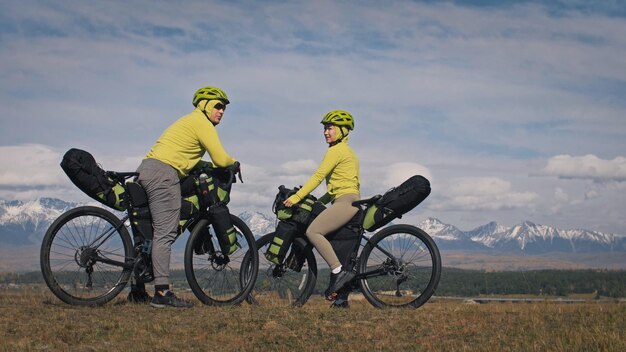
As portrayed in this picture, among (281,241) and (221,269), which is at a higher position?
(281,241)

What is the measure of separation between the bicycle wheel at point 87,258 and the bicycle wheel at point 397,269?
13.6 ft

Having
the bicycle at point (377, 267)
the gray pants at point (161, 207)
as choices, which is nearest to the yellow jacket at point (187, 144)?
the gray pants at point (161, 207)

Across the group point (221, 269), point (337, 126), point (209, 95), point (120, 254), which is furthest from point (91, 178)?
point (337, 126)

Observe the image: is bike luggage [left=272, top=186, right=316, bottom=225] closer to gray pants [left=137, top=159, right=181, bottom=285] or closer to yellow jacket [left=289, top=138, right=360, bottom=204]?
yellow jacket [left=289, top=138, right=360, bottom=204]

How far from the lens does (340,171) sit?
11477 millimetres

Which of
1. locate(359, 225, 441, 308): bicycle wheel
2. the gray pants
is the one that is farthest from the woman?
the gray pants

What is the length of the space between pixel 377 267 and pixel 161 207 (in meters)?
3.96

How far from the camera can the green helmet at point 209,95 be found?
10.8 meters

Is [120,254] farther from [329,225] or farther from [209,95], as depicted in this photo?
[329,225]

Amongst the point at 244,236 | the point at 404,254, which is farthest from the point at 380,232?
the point at 244,236

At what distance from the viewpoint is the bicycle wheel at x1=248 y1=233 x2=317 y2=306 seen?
11.6m

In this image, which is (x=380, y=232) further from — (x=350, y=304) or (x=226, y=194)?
(x=226, y=194)

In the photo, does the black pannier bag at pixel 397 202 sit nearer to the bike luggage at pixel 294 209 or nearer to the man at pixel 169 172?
the bike luggage at pixel 294 209

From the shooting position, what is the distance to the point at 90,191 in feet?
33.0
